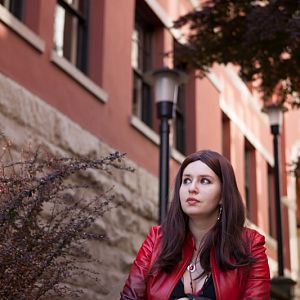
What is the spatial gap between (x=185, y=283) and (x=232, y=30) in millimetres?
6088

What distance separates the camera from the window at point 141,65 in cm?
1086

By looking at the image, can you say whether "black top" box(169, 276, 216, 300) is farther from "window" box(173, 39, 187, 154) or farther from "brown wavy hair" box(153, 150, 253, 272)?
"window" box(173, 39, 187, 154)

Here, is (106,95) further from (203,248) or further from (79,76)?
(203,248)

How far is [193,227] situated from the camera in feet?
11.7

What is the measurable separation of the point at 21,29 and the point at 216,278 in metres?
4.67

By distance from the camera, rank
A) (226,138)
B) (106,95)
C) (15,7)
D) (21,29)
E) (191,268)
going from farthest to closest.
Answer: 1. (226,138)
2. (106,95)
3. (15,7)
4. (21,29)
5. (191,268)

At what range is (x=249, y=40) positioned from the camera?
822 centimetres

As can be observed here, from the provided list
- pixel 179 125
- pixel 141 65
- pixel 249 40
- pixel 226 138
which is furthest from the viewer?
pixel 226 138

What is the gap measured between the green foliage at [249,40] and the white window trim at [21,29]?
2362 millimetres

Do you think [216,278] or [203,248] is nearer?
[216,278]

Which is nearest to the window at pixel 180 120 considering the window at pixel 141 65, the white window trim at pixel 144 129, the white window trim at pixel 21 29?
the window at pixel 141 65

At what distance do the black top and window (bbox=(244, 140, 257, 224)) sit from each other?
13.4m

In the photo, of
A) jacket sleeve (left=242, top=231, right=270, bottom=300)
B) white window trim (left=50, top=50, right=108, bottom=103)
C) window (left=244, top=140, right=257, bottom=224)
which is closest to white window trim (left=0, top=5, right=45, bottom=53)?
white window trim (left=50, top=50, right=108, bottom=103)

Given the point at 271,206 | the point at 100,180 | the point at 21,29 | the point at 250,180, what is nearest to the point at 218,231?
the point at 21,29
